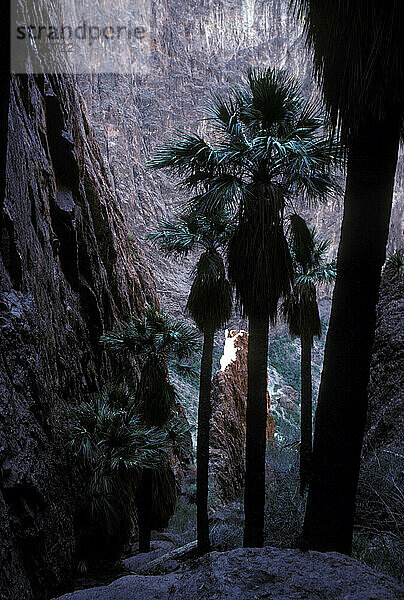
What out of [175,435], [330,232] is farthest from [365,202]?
[330,232]

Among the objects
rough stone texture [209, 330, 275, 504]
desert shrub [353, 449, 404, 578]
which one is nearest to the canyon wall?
rough stone texture [209, 330, 275, 504]

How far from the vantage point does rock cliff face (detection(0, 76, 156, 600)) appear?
13.8ft

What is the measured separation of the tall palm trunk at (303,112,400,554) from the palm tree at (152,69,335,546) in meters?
3.09

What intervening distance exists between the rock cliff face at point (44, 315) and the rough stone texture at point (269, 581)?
170cm

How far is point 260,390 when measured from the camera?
6.94 m

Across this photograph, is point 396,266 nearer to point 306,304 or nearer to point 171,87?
point 306,304

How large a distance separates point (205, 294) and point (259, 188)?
307cm

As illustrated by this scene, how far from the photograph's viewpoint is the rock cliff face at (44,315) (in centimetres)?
421

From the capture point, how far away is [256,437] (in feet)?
22.2

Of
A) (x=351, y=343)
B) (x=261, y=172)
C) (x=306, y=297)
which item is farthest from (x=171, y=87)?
(x=351, y=343)

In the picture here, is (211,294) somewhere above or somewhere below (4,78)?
below

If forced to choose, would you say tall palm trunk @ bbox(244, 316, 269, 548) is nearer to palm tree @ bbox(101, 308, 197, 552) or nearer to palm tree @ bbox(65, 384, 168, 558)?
palm tree @ bbox(65, 384, 168, 558)

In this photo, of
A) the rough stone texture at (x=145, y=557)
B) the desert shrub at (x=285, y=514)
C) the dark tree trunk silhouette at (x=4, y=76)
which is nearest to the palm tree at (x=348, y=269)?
the dark tree trunk silhouette at (x=4, y=76)

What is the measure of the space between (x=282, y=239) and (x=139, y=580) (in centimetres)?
543
